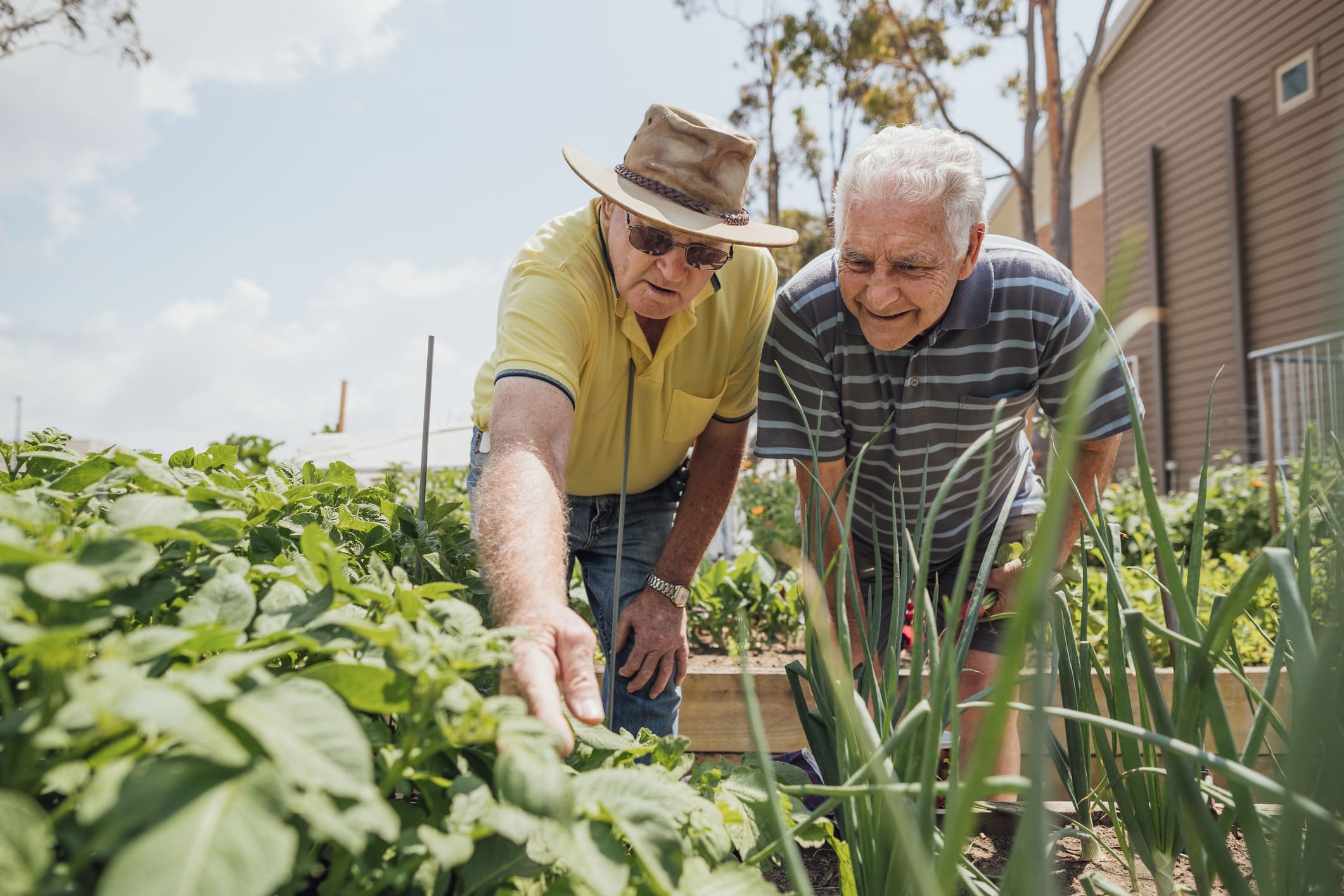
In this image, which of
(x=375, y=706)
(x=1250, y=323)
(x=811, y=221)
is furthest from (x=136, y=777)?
(x=811, y=221)

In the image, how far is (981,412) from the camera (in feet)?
6.66

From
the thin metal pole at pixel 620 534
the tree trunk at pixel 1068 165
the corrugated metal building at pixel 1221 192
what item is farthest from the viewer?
the corrugated metal building at pixel 1221 192

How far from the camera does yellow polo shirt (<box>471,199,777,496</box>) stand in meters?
1.87

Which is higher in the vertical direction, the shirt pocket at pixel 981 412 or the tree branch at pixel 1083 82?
the tree branch at pixel 1083 82

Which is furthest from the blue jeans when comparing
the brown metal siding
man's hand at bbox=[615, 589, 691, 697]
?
the brown metal siding

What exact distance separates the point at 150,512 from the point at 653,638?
5.05 feet

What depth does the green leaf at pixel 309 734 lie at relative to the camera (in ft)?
1.63

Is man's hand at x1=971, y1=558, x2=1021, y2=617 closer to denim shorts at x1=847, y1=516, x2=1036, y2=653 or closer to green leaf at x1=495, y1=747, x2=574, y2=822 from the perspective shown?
denim shorts at x1=847, y1=516, x2=1036, y2=653

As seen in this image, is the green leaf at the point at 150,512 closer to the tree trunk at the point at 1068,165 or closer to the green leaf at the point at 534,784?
the green leaf at the point at 534,784

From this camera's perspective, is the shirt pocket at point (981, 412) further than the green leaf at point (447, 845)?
Yes

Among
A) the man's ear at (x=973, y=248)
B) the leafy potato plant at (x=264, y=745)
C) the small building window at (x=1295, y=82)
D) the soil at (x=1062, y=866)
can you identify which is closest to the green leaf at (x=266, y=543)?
the leafy potato plant at (x=264, y=745)

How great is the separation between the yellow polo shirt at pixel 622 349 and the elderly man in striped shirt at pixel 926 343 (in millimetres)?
151

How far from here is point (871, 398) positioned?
6.87 feet

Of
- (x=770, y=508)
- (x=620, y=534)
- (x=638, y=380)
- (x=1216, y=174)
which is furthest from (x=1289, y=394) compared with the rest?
(x=620, y=534)
